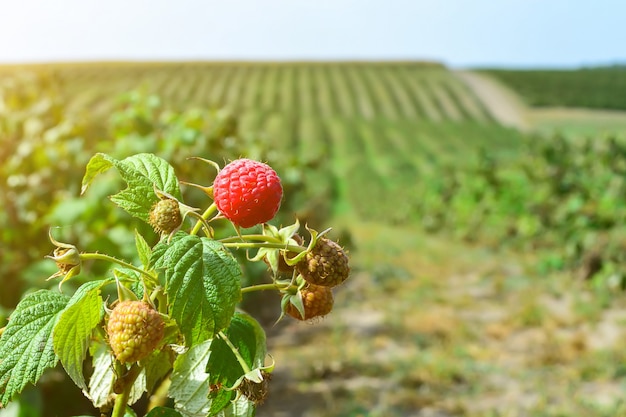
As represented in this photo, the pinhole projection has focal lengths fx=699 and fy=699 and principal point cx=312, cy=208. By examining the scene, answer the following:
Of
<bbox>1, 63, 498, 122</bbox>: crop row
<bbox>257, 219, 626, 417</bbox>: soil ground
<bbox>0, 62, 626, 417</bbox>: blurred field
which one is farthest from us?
<bbox>1, 63, 498, 122</bbox>: crop row

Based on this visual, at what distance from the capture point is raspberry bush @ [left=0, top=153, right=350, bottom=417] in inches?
30.9

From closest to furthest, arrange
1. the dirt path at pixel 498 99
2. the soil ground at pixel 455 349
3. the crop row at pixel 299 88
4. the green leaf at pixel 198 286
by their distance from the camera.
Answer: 1. the green leaf at pixel 198 286
2. the soil ground at pixel 455 349
3. the crop row at pixel 299 88
4. the dirt path at pixel 498 99

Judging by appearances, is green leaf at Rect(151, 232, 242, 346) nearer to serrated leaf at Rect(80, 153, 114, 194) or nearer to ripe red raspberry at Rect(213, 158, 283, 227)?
ripe red raspberry at Rect(213, 158, 283, 227)

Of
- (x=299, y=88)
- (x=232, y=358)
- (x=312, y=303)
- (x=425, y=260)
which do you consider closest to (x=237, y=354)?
(x=232, y=358)

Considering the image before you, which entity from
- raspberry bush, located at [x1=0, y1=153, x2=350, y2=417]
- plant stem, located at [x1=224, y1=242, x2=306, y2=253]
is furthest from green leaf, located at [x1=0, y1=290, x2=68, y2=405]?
plant stem, located at [x1=224, y1=242, x2=306, y2=253]

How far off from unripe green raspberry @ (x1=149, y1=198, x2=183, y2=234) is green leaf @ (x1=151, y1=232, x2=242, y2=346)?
2.1 inches

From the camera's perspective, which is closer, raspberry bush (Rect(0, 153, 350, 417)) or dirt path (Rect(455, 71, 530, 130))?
raspberry bush (Rect(0, 153, 350, 417))

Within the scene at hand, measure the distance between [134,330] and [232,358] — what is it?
14cm

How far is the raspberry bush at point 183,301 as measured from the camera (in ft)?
2.58

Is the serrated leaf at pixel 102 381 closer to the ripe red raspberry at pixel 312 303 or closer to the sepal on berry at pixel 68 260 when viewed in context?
the sepal on berry at pixel 68 260

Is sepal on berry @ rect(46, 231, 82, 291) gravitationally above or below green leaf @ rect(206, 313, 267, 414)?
above

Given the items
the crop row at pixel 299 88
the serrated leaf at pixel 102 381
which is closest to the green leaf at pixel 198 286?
the serrated leaf at pixel 102 381

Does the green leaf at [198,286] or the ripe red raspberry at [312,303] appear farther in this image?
the ripe red raspberry at [312,303]

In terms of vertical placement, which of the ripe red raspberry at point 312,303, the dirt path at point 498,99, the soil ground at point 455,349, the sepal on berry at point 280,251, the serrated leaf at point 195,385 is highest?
the sepal on berry at point 280,251
